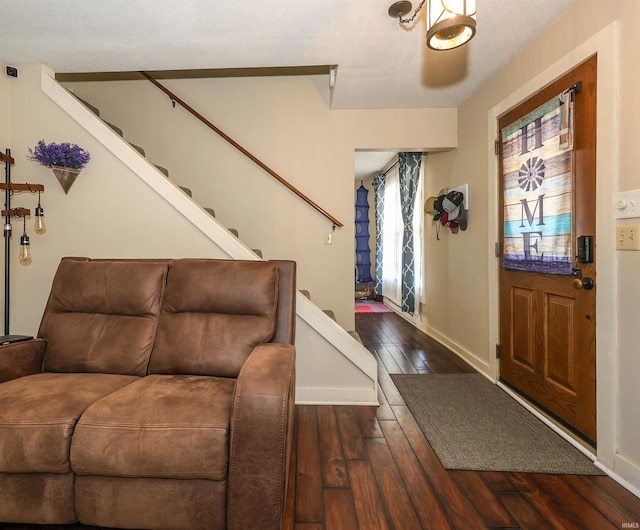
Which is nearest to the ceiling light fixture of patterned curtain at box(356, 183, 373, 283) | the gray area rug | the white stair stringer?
the white stair stringer

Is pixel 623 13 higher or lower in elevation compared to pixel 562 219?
higher

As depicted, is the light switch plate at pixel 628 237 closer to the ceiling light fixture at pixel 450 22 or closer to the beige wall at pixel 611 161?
the beige wall at pixel 611 161

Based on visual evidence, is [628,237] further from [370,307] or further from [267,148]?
[370,307]

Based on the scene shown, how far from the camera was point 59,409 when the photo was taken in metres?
1.29

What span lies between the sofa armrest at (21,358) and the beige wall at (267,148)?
2.01 meters

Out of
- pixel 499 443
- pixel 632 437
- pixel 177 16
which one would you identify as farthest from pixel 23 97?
pixel 632 437

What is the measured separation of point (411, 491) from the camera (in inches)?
61.3

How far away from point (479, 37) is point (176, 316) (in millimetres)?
2554

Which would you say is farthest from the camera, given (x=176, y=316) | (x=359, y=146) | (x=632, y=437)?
(x=359, y=146)

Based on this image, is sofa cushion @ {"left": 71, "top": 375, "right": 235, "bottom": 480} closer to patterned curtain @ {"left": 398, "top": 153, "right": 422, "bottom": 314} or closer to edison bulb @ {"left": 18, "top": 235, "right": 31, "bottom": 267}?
edison bulb @ {"left": 18, "top": 235, "right": 31, "bottom": 267}

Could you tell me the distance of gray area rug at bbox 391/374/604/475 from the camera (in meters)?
1.75

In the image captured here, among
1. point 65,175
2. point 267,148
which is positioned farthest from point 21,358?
point 267,148

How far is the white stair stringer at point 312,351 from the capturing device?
7.88 ft

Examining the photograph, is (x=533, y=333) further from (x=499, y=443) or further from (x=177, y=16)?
(x=177, y=16)
